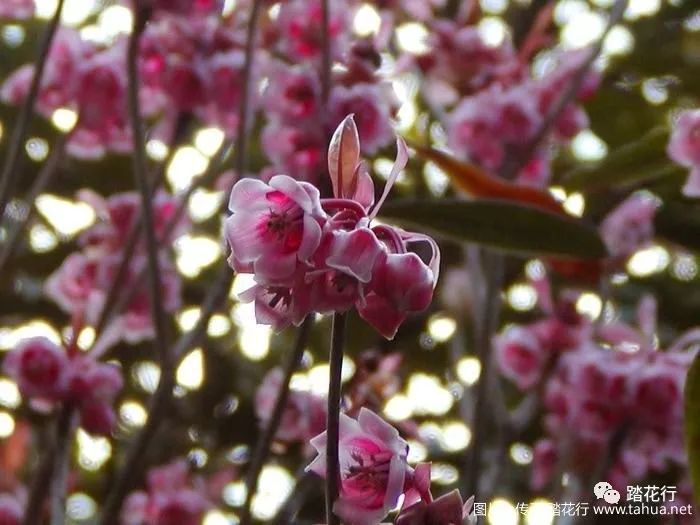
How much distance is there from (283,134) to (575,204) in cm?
51

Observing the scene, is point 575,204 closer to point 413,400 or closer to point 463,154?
point 463,154

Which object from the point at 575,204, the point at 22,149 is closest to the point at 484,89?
the point at 575,204

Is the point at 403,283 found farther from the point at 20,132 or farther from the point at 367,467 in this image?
the point at 20,132

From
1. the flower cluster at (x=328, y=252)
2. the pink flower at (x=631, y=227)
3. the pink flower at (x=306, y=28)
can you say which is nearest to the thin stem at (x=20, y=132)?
the pink flower at (x=306, y=28)

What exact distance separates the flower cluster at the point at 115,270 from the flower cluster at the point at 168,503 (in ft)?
0.51

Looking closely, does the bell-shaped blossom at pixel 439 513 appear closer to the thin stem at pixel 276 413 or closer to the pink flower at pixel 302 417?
the thin stem at pixel 276 413

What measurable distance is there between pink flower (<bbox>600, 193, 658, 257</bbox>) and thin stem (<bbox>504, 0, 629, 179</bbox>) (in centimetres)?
13

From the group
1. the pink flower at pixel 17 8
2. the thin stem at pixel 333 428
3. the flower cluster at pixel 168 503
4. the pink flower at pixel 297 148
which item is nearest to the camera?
the thin stem at pixel 333 428

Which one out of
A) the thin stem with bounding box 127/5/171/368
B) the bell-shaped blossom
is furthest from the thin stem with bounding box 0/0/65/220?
the bell-shaped blossom

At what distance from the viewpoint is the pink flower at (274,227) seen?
1.48 ft

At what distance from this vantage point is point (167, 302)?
1.11 meters

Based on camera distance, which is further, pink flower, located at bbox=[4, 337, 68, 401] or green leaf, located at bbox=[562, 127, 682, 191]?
green leaf, located at bbox=[562, 127, 682, 191]

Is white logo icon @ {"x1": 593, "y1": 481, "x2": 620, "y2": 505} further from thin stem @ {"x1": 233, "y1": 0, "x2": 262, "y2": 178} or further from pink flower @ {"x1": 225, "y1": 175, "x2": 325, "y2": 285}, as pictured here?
pink flower @ {"x1": 225, "y1": 175, "x2": 325, "y2": 285}

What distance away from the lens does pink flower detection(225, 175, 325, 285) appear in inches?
17.7
